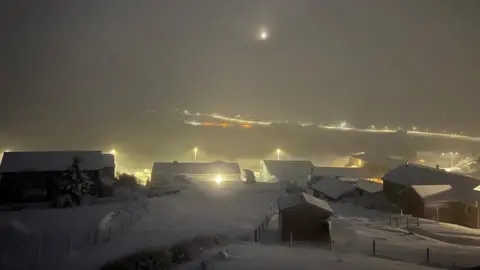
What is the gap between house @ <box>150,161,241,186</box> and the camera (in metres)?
65.2

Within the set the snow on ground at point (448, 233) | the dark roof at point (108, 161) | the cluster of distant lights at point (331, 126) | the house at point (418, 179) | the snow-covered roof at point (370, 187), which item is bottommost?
the snow on ground at point (448, 233)

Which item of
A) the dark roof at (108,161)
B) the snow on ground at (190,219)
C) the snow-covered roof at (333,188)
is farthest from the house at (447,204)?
the dark roof at (108,161)

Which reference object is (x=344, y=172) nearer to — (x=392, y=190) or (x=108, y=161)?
(x=392, y=190)

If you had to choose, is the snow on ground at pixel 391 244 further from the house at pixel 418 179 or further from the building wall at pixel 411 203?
the house at pixel 418 179

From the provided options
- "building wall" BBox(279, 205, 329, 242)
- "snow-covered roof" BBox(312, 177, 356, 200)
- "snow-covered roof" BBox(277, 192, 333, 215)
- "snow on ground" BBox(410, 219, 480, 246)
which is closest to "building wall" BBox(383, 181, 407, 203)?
"snow-covered roof" BBox(312, 177, 356, 200)

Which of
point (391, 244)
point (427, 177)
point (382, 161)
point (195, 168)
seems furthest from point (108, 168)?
point (382, 161)

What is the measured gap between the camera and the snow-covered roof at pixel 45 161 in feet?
134

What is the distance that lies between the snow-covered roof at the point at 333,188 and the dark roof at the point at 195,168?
19.1 m

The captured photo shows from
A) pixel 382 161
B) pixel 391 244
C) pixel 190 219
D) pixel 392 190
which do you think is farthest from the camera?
pixel 382 161

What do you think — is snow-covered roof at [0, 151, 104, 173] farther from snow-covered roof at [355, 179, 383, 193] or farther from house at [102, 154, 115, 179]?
snow-covered roof at [355, 179, 383, 193]

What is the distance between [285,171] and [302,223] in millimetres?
43731

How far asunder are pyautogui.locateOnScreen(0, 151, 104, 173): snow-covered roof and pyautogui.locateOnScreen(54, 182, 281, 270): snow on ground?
27.7 feet

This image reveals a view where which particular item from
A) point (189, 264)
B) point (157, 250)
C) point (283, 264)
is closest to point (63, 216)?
point (157, 250)

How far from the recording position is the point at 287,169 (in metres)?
72.4
